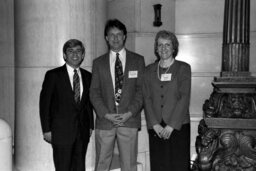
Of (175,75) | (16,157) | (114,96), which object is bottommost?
(16,157)

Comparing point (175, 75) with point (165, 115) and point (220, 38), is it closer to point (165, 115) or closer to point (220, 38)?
A: point (165, 115)

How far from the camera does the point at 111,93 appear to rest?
356 cm

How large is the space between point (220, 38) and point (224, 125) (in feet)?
7.34

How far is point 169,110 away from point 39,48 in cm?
174

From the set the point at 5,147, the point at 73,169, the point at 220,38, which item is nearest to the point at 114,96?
the point at 73,169

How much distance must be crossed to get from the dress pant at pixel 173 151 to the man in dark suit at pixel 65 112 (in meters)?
0.73

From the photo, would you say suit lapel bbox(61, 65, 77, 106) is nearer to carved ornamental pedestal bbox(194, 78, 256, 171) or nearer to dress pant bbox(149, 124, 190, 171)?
dress pant bbox(149, 124, 190, 171)

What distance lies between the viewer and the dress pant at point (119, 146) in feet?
11.7

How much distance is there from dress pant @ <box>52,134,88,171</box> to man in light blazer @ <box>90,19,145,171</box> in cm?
19

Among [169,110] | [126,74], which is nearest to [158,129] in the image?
[169,110]

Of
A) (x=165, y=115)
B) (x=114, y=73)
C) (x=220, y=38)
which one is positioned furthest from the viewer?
(x=220, y=38)

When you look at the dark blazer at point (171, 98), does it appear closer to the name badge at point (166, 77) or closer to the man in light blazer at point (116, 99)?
the name badge at point (166, 77)

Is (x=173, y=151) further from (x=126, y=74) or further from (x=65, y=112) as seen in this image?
(x=65, y=112)

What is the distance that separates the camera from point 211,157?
3729 millimetres
